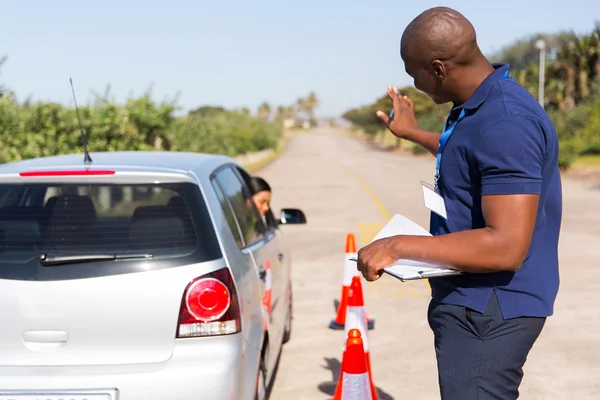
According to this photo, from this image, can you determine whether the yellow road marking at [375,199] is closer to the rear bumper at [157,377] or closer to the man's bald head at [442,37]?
the rear bumper at [157,377]

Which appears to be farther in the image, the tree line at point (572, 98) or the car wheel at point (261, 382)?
the tree line at point (572, 98)

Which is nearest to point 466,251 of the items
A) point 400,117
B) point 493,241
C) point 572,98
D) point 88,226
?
point 493,241

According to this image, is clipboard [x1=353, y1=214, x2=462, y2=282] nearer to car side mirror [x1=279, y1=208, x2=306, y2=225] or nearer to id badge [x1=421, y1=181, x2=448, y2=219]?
id badge [x1=421, y1=181, x2=448, y2=219]

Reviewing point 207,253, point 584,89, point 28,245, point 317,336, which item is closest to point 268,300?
point 207,253

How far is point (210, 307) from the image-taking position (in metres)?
3.68

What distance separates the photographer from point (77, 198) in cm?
396

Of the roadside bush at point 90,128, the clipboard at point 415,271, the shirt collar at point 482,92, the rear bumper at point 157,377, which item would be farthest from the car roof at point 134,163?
the roadside bush at point 90,128

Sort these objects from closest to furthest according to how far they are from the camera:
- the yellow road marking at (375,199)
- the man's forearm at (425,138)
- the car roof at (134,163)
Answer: the man's forearm at (425,138) < the car roof at (134,163) < the yellow road marking at (375,199)

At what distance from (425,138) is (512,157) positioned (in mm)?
1116

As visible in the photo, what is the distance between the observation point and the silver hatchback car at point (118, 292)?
11.5ft

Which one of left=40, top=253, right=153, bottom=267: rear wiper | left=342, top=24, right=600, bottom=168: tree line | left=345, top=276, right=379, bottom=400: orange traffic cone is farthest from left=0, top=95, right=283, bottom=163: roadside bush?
left=342, top=24, right=600, bottom=168: tree line

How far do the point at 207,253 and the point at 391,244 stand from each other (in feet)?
5.02

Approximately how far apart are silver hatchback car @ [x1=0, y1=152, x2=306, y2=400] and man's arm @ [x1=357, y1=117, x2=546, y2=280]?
5.36 ft

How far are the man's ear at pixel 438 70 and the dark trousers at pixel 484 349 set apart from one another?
0.68 m
